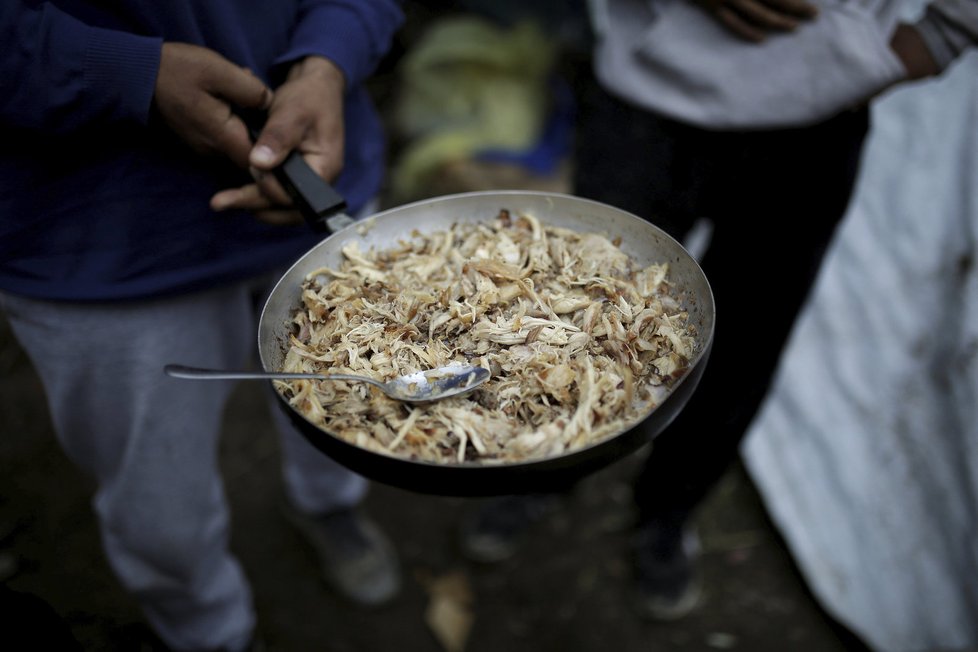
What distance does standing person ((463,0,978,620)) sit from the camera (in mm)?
1618

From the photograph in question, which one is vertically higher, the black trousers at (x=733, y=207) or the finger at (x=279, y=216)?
the finger at (x=279, y=216)

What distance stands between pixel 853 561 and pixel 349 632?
5.88 feet

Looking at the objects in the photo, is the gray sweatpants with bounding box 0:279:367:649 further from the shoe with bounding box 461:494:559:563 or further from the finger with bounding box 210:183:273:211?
the shoe with bounding box 461:494:559:563

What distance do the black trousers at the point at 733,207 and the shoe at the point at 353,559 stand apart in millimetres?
1103

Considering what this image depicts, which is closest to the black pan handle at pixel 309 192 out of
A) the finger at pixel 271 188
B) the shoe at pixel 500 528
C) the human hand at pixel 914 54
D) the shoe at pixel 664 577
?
the finger at pixel 271 188

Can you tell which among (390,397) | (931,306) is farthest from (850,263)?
A: (390,397)

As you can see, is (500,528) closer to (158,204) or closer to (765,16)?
(158,204)

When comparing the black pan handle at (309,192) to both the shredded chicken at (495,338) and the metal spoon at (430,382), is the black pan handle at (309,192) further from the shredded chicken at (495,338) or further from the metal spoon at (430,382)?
the metal spoon at (430,382)

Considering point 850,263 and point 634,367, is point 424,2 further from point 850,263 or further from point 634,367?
point 634,367

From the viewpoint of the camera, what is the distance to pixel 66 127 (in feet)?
3.93

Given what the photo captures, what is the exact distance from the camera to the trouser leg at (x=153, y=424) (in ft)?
4.73

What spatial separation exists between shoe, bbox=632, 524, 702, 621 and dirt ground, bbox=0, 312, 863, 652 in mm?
57


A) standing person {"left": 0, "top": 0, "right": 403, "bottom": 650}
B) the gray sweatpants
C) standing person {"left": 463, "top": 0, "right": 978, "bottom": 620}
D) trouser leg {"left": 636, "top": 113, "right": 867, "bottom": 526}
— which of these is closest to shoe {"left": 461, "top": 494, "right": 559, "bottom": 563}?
standing person {"left": 463, "top": 0, "right": 978, "bottom": 620}

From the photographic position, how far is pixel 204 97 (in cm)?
124
